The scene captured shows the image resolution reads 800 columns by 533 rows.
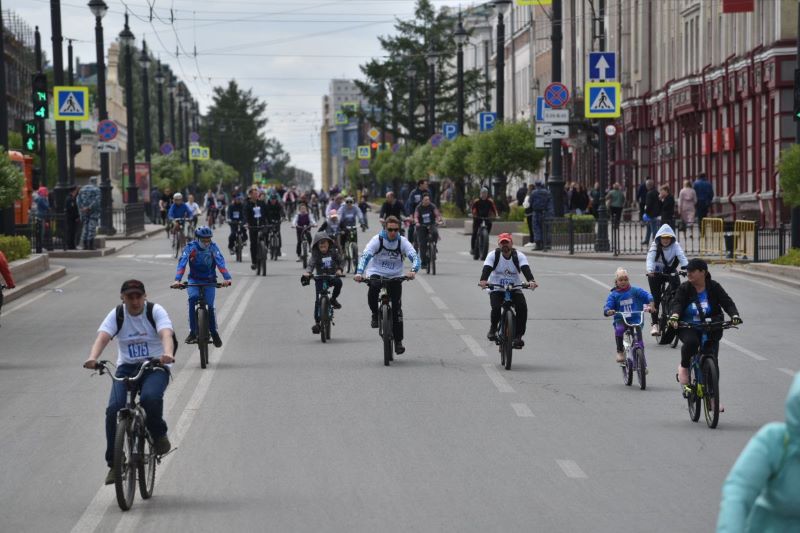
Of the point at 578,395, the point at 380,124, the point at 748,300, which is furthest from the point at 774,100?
the point at 380,124

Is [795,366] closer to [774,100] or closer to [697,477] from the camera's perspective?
[697,477]

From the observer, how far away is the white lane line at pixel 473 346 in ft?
58.9

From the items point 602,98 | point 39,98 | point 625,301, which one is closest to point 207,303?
point 625,301

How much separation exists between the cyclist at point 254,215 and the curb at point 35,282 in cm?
377

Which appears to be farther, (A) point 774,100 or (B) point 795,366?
(A) point 774,100

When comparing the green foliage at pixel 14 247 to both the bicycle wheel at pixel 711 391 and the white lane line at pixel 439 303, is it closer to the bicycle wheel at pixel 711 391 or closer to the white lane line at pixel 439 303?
the white lane line at pixel 439 303

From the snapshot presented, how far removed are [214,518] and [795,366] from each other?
9.50 m

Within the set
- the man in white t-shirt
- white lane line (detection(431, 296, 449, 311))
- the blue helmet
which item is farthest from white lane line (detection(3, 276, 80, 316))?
the man in white t-shirt

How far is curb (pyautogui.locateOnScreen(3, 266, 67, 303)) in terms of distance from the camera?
26297mm

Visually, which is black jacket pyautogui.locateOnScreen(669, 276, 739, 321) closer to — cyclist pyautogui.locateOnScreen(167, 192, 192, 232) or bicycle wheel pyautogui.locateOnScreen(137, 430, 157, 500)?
bicycle wheel pyautogui.locateOnScreen(137, 430, 157, 500)

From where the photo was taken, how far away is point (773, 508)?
185 inches

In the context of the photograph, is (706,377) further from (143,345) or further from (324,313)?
(324,313)

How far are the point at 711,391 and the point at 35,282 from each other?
1869 cm

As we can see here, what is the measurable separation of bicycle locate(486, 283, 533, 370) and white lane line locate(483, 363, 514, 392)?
170 millimetres
